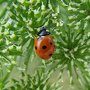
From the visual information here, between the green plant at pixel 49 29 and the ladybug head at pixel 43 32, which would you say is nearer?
the green plant at pixel 49 29

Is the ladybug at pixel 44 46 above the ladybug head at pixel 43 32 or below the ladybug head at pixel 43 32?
below

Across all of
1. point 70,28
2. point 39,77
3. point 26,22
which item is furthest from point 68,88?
point 26,22

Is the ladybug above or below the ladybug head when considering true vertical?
below

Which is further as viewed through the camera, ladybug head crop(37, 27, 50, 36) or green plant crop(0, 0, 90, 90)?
ladybug head crop(37, 27, 50, 36)
